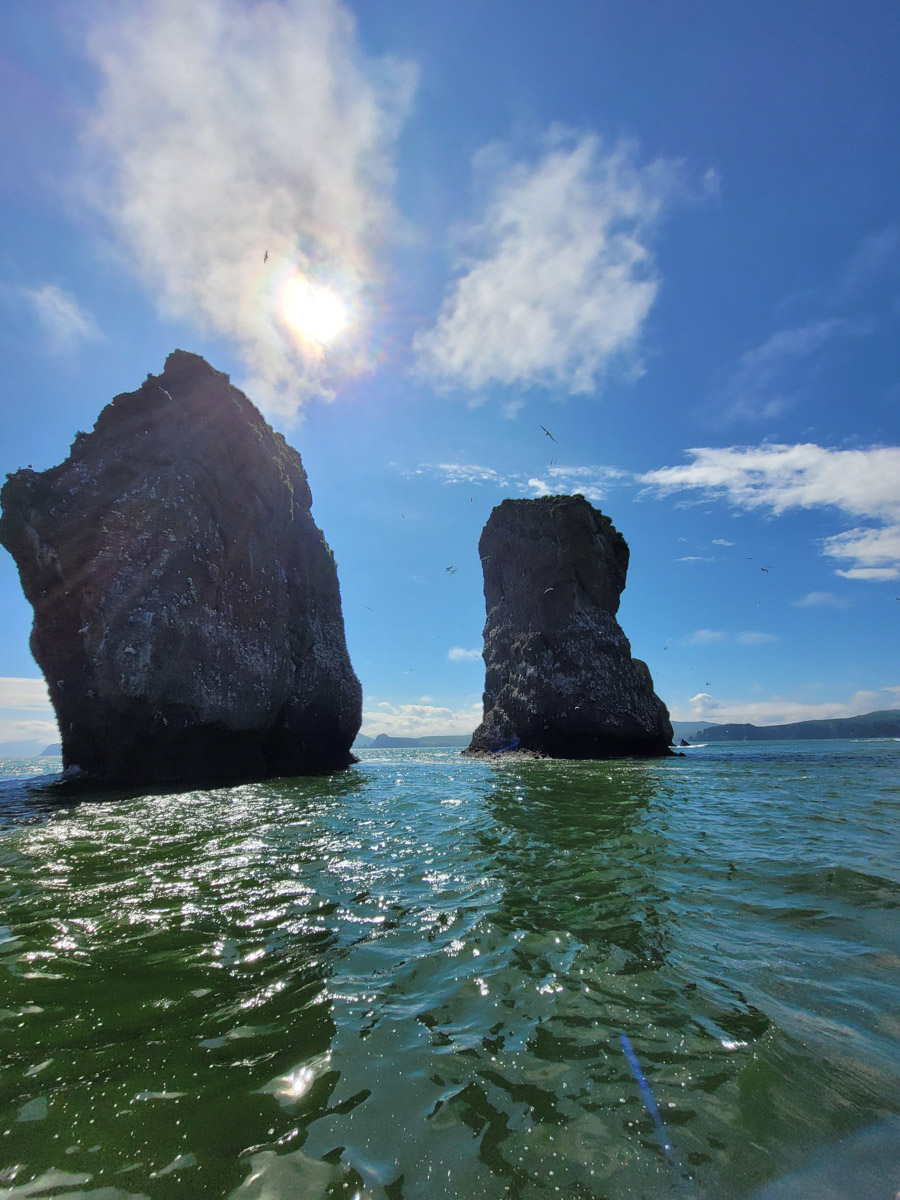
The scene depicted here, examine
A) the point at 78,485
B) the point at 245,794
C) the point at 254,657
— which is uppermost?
the point at 78,485

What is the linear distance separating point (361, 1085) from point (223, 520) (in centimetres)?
2356

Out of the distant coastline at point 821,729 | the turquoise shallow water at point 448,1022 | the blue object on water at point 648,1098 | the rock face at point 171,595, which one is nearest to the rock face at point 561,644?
the rock face at point 171,595

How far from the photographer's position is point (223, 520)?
23047 mm

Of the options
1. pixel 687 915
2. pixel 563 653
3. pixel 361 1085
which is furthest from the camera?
pixel 563 653

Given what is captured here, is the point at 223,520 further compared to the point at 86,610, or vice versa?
the point at 223,520

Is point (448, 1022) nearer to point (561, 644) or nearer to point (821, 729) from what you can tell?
point (561, 644)

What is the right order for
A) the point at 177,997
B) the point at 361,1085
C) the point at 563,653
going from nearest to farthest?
the point at 361,1085 → the point at 177,997 → the point at 563,653

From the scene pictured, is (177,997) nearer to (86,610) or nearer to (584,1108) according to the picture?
(584,1108)

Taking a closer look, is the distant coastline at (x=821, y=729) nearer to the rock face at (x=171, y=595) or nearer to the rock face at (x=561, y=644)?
the rock face at (x=561, y=644)

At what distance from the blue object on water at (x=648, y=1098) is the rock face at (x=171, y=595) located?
1848 cm

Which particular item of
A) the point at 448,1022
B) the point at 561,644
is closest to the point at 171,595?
the point at 448,1022

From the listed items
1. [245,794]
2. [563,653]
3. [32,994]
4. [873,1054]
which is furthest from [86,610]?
[563,653]

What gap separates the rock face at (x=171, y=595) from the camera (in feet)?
57.6

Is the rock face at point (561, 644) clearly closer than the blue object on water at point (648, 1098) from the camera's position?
No
